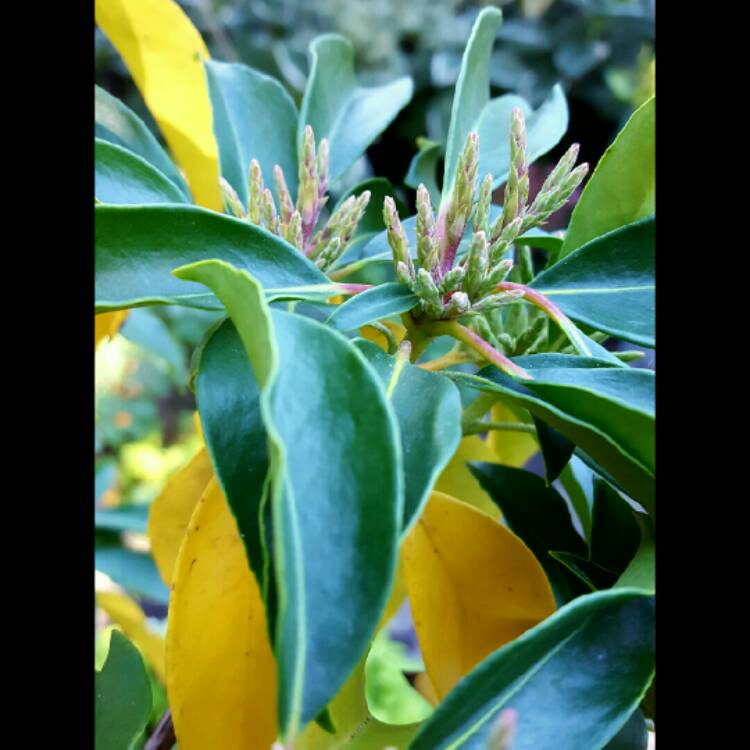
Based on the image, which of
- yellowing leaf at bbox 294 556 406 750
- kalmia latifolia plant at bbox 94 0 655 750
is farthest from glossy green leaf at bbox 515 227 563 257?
yellowing leaf at bbox 294 556 406 750

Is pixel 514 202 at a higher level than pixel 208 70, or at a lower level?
lower

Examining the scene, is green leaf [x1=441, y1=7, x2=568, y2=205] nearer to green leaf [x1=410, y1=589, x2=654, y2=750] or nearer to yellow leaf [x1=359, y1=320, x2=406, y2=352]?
yellow leaf [x1=359, y1=320, x2=406, y2=352]

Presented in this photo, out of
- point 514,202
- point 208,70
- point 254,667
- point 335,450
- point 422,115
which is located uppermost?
point 422,115

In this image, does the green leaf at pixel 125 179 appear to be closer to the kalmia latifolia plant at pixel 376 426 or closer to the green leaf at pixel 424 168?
the kalmia latifolia plant at pixel 376 426

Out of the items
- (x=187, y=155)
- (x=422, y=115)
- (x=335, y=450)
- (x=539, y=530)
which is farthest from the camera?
(x=422, y=115)

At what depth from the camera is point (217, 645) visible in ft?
1.36

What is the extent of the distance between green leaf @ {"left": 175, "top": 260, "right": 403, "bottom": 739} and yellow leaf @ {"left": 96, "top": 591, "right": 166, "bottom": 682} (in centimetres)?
63

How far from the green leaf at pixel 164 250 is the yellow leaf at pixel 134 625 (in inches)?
22.1

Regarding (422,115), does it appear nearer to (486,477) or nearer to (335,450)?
(486,477)

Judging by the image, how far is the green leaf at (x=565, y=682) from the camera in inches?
12.6

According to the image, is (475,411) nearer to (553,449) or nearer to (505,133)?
(553,449)
